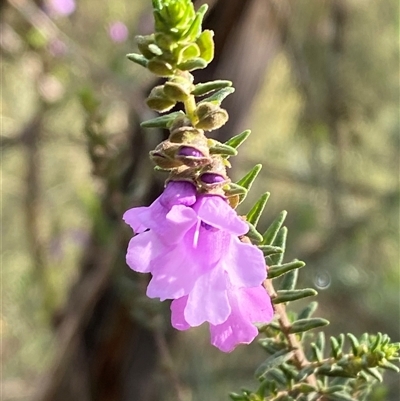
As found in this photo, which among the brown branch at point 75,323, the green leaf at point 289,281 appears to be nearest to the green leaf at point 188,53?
the green leaf at point 289,281

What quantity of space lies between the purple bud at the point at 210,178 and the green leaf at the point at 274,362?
160mm

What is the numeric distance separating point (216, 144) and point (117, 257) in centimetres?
68

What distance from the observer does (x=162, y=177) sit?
1042 mm

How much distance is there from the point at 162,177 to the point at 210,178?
24.6 inches

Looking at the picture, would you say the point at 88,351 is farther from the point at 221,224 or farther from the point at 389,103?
the point at 389,103

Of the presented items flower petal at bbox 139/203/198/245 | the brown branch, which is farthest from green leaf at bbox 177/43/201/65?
the brown branch

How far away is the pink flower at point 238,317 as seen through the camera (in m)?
0.44

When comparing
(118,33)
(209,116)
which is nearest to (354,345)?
(209,116)

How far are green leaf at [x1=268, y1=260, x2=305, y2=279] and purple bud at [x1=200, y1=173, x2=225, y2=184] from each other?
0.09m

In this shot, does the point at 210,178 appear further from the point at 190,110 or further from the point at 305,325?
the point at 305,325

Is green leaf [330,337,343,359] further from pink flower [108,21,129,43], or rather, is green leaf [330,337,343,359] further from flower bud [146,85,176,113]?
pink flower [108,21,129,43]

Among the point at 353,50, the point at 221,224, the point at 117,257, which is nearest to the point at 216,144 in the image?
the point at 221,224

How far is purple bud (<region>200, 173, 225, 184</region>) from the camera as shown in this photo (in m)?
0.42

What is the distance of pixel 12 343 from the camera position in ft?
8.10
